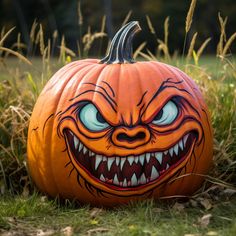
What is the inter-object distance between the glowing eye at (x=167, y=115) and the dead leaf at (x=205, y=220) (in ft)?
1.76

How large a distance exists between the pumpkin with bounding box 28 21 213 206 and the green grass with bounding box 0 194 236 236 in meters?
0.10

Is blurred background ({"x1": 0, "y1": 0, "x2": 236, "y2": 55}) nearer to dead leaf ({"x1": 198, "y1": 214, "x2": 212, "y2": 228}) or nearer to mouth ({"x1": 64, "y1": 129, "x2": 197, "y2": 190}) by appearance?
mouth ({"x1": 64, "y1": 129, "x2": 197, "y2": 190})

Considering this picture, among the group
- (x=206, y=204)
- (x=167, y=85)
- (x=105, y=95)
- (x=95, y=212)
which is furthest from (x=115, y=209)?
(x=167, y=85)

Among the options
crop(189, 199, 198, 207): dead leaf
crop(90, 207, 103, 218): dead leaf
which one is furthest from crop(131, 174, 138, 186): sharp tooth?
crop(189, 199, 198, 207): dead leaf

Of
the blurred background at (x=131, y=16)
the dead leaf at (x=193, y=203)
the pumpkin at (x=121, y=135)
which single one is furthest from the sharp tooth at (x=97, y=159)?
the blurred background at (x=131, y=16)

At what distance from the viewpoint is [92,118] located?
9.51ft

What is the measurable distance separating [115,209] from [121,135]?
0.42 metres

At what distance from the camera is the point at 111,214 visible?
2848 mm

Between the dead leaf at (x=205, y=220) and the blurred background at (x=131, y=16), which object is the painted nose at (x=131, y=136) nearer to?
the dead leaf at (x=205, y=220)

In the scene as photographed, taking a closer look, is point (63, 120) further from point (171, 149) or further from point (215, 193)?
point (215, 193)

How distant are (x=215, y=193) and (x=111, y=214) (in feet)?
2.37

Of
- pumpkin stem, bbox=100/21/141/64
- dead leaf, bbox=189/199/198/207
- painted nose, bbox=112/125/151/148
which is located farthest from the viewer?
pumpkin stem, bbox=100/21/141/64

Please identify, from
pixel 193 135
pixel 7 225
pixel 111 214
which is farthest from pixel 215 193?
pixel 7 225

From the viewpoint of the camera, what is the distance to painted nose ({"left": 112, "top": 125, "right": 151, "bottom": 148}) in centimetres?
283
